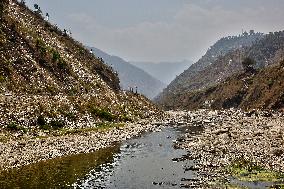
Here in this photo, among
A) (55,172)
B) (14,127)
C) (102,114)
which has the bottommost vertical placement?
(55,172)

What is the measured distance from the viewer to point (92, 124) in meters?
127

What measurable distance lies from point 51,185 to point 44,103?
72.7 m

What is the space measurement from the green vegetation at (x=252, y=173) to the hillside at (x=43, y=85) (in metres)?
59.9

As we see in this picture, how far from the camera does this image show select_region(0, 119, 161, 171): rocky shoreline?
7119 centimetres

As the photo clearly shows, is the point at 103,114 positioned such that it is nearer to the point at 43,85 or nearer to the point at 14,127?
the point at 43,85

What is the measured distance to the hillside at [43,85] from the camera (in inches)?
4532

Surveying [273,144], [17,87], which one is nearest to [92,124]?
[17,87]

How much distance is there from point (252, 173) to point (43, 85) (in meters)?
104

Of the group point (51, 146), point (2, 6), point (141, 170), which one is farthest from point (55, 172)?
point (2, 6)

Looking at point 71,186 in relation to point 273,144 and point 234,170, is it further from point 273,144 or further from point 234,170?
point 273,144

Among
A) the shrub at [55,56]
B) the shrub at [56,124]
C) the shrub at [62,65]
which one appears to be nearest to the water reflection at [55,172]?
the shrub at [56,124]

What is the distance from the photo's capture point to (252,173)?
55.6m

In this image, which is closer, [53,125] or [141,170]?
[141,170]

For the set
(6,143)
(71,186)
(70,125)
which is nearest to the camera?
(71,186)
